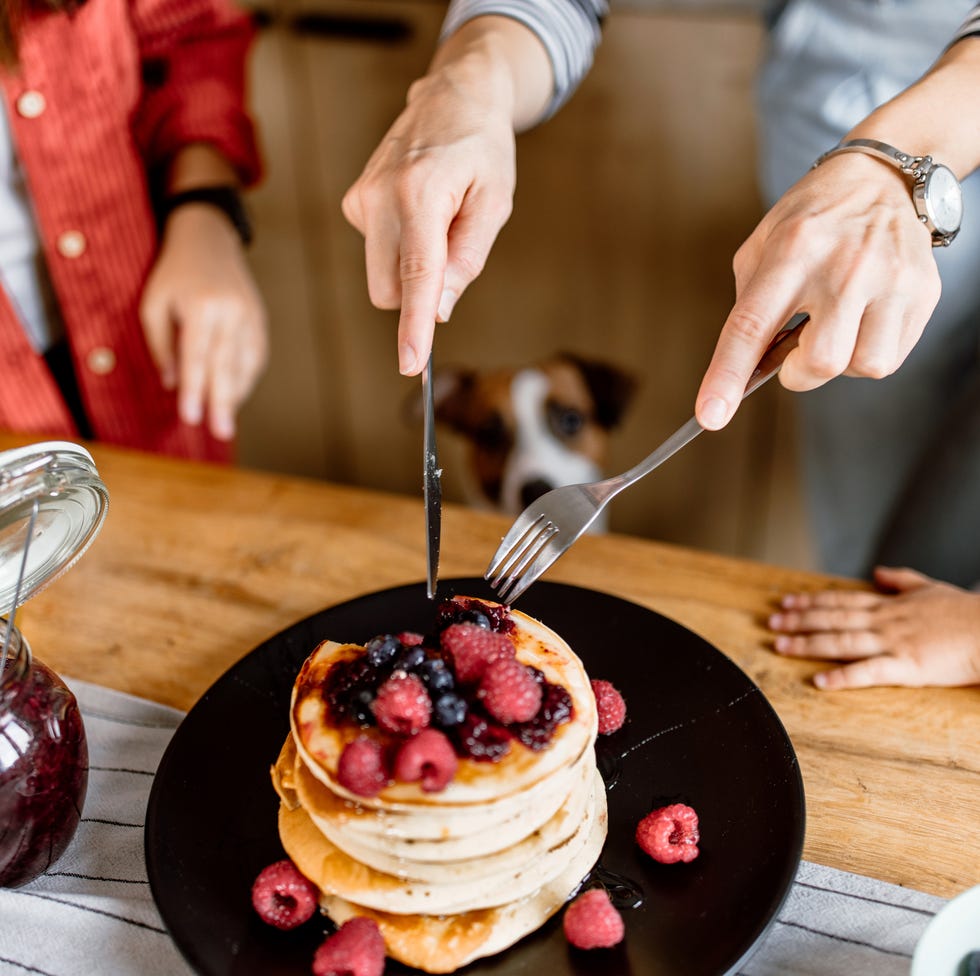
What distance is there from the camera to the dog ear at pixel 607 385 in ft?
7.91

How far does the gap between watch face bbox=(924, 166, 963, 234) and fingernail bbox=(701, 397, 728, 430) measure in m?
0.30

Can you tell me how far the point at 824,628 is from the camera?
3.87 ft

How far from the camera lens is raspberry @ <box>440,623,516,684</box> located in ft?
2.72

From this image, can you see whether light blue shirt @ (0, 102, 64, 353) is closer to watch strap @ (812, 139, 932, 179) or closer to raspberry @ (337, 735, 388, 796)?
raspberry @ (337, 735, 388, 796)

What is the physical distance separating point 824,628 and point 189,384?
1035 mm

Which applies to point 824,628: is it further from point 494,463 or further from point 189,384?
point 494,463

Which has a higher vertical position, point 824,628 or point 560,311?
point 824,628

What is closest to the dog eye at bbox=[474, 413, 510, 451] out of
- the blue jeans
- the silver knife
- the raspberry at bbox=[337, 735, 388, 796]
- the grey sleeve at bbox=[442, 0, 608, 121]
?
the blue jeans

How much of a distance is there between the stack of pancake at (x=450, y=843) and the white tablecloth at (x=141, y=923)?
17 cm

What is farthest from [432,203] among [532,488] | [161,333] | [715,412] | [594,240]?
[594,240]

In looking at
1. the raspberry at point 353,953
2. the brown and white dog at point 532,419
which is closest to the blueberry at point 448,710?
the raspberry at point 353,953

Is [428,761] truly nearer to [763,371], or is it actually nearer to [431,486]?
[431,486]

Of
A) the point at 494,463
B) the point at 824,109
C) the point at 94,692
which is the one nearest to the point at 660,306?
the point at 494,463

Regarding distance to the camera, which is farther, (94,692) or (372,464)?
(372,464)
